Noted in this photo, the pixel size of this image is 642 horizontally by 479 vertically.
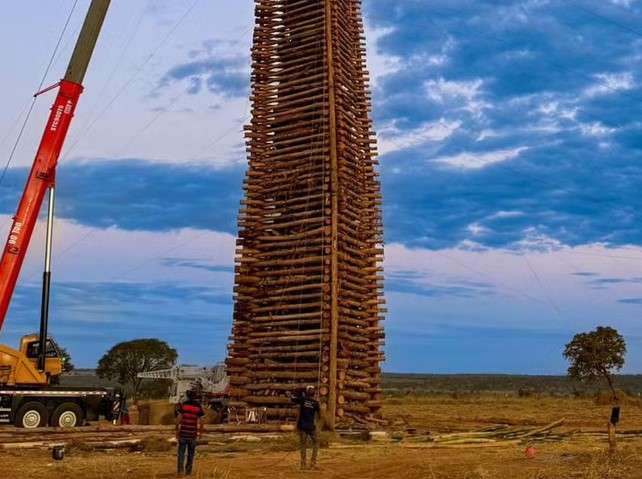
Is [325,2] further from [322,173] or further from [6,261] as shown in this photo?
[6,261]

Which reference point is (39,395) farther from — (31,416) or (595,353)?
(595,353)

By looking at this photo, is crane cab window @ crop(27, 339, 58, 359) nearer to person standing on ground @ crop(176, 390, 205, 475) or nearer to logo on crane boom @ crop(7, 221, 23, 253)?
logo on crane boom @ crop(7, 221, 23, 253)

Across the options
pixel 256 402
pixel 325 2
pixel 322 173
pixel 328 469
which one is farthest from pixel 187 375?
pixel 328 469

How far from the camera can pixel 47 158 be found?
2422 cm

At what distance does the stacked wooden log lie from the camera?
27.5 metres

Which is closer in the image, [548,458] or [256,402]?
[548,458]

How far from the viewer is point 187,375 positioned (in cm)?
3884

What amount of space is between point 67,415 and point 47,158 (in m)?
7.97

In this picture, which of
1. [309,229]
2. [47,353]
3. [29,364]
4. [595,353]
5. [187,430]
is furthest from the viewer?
[595,353]

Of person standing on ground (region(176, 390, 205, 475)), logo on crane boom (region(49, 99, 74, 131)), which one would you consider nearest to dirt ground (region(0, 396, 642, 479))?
person standing on ground (region(176, 390, 205, 475))

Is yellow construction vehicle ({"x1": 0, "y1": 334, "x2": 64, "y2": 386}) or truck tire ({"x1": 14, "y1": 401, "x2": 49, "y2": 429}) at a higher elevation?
yellow construction vehicle ({"x1": 0, "y1": 334, "x2": 64, "y2": 386})

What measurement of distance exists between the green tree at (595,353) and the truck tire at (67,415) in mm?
36030

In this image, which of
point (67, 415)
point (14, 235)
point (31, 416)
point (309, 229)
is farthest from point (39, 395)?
point (309, 229)

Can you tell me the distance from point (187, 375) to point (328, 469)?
75.9 feet
